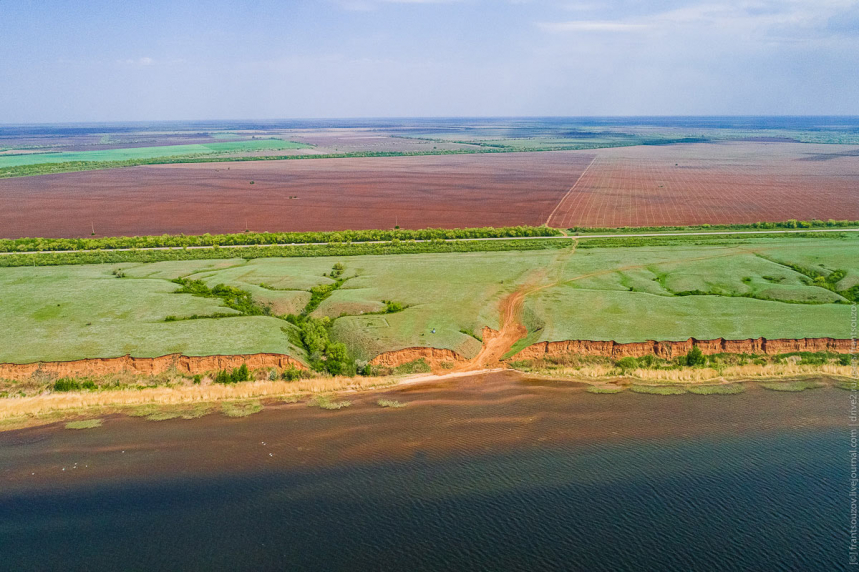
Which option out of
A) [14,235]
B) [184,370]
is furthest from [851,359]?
[14,235]

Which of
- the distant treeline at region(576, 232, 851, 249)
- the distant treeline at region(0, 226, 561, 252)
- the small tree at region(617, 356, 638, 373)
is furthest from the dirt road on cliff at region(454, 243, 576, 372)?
the distant treeline at region(0, 226, 561, 252)

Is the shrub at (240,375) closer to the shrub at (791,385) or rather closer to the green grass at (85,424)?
the green grass at (85,424)

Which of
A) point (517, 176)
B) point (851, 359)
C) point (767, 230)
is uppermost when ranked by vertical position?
point (517, 176)

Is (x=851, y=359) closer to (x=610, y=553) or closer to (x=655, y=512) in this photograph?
(x=655, y=512)

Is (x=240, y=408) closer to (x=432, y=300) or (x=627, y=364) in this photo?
(x=432, y=300)

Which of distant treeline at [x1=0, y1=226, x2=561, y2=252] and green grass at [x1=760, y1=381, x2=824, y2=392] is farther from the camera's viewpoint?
distant treeline at [x1=0, y1=226, x2=561, y2=252]

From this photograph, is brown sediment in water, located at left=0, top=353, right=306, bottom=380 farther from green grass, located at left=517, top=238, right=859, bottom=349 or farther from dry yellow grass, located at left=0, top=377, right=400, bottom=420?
green grass, located at left=517, top=238, right=859, bottom=349

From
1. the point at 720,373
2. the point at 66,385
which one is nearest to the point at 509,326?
the point at 720,373
